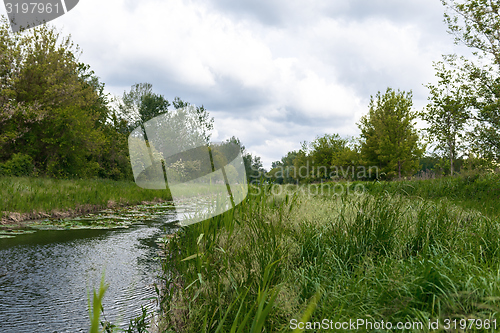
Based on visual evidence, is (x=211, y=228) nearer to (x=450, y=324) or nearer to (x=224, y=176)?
(x=224, y=176)

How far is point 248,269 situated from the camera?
8.45 ft

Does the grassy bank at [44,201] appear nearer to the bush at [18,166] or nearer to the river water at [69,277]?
the river water at [69,277]

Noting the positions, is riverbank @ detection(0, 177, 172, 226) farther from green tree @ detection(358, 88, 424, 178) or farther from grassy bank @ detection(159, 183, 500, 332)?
green tree @ detection(358, 88, 424, 178)

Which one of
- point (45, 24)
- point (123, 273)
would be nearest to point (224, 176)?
point (123, 273)

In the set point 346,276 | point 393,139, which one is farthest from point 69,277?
point 393,139

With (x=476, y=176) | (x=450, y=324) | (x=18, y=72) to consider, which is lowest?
(x=450, y=324)

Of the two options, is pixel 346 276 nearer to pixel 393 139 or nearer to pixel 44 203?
pixel 44 203

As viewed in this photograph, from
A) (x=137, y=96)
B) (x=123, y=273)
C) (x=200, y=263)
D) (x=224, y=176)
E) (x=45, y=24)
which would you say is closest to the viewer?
(x=200, y=263)

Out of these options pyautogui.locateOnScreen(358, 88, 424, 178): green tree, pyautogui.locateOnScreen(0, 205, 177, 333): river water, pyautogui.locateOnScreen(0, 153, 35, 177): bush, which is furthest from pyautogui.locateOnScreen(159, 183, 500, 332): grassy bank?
pyautogui.locateOnScreen(358, 88, 424, 178): green tree

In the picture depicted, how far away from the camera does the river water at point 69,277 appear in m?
2.72

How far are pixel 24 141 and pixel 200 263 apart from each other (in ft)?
59.2

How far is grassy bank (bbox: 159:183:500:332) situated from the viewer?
6.23 ft

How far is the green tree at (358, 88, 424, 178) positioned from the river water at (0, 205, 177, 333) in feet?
65.9

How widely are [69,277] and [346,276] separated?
3.25 metres
